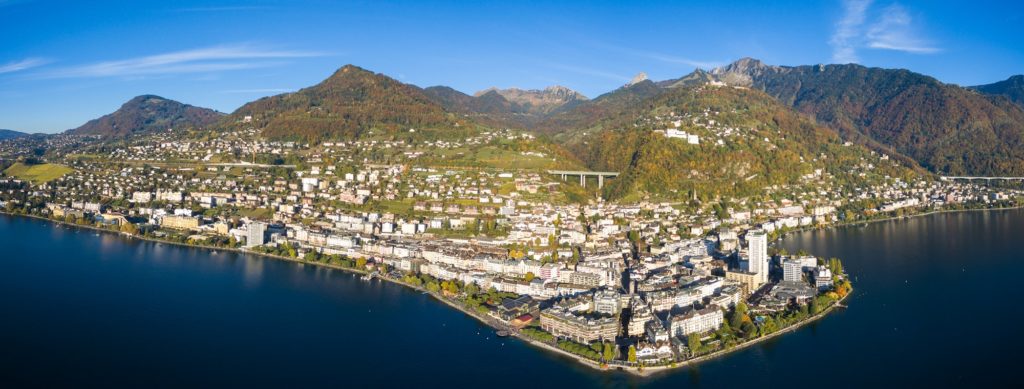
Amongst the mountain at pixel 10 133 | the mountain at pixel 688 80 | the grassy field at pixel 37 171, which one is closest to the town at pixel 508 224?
the grassy field at pixel 37 171

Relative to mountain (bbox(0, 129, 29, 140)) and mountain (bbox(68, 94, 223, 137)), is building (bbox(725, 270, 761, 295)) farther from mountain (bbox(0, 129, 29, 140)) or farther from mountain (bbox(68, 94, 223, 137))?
mountain (bbox(0, 129, 29, 140))

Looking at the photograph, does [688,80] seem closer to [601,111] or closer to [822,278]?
[601,111]

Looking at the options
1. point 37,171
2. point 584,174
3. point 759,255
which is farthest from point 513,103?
point 759,255

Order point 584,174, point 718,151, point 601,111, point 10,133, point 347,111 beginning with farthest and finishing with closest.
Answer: point 10,133, point 601,111, point 347,111, point 718,151, point 584,174

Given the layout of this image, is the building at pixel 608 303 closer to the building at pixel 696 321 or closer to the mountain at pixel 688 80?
the building at pixel 696 321

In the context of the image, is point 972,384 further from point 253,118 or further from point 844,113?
point 844,113
